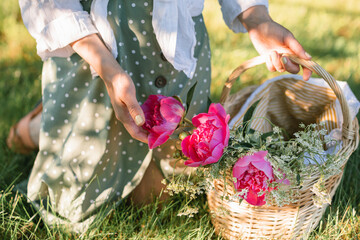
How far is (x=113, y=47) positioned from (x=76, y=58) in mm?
171

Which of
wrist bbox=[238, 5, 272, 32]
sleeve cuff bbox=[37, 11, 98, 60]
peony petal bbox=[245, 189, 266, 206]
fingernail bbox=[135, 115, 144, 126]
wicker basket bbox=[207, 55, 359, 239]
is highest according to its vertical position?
sleeve cuff bbox=[37, 11, 98, 60]

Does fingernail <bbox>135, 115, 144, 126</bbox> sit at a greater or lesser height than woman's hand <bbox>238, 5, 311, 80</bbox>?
lesser

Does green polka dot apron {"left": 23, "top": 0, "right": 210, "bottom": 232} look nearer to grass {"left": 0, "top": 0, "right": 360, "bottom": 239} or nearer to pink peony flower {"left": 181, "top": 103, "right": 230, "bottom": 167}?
grass {"left": 0, "top": 0, "right": 360, "bottom": 239}

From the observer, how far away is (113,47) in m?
1.12

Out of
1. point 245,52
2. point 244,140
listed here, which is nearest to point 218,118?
point 244,140

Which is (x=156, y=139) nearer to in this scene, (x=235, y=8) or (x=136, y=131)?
(x=136, y=131)

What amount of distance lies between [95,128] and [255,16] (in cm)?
65

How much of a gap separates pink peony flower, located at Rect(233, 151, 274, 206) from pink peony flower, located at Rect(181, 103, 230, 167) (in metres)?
0.07

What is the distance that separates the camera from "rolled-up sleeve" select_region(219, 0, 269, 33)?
1.30 m

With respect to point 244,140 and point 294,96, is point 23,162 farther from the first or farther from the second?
point 294,96

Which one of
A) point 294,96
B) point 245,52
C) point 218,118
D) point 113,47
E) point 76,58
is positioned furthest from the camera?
point 245,52

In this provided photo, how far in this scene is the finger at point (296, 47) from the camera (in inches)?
46.5

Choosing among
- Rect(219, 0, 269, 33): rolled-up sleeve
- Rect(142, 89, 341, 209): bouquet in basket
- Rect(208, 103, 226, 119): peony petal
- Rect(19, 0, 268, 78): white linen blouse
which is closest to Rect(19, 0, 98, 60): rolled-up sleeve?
Rect(19, 0, 268, 78): white linen blouse

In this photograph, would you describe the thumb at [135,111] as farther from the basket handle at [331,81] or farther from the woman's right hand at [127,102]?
the basket handle at [331,81]
